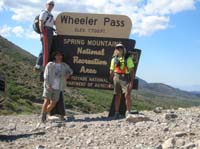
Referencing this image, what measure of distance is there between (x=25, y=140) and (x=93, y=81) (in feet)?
16.4

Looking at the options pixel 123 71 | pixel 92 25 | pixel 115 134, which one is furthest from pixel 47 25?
pixel 115 134

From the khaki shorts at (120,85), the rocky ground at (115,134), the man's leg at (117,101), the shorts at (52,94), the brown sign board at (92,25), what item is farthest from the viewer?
the brown sign board at (92,25)

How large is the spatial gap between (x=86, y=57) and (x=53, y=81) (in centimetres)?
214

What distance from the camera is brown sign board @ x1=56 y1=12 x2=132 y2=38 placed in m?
16.5

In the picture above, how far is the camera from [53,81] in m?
15.0

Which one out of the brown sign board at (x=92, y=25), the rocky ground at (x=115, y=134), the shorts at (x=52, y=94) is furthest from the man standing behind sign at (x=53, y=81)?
the brown sign board at (x=92, y=25)

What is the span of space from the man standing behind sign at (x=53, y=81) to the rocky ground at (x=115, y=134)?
1.00m

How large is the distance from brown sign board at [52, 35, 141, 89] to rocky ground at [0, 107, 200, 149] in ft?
9.69

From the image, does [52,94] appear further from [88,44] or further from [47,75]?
[88,44]

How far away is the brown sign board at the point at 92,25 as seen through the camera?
16.5 m

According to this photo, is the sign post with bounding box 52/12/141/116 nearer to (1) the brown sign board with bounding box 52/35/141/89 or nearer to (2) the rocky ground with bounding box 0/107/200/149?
(1) the brown sign board with bounding box 52/35/141/89

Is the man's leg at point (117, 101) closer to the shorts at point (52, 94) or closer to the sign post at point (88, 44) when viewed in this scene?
the sign post at point (88, 44)

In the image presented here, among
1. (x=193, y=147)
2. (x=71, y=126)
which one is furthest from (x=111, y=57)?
(x=193, y=147)

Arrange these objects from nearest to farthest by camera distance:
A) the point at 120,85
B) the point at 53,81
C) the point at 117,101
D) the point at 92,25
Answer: the point at 53,81
the point at 120,85
the point at 117,101
the point at 92,25
